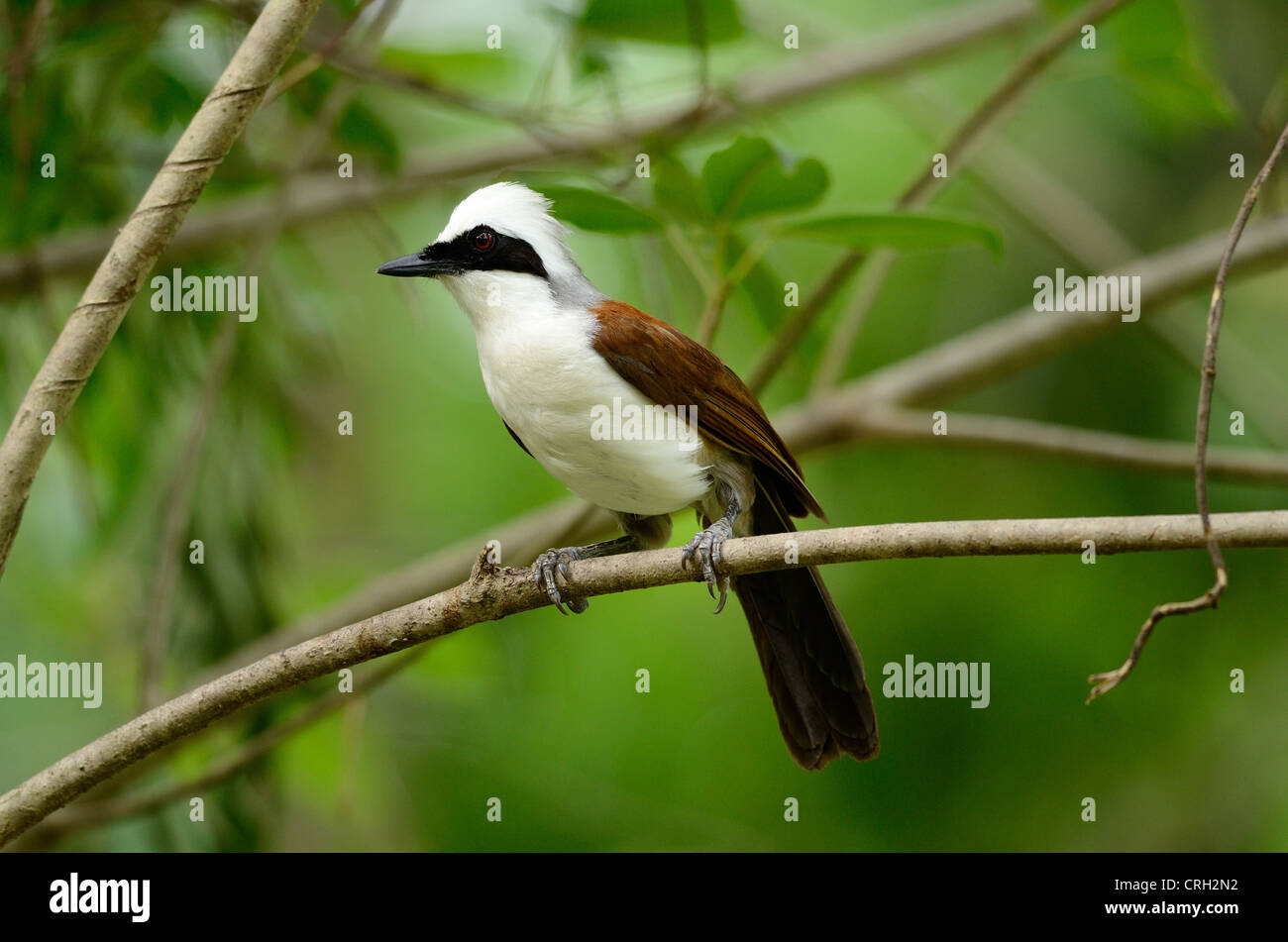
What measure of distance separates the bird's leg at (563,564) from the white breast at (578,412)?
0.45 ft

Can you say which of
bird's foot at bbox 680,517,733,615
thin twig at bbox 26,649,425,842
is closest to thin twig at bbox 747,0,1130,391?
bird's foot at bbox 680,517,733,615

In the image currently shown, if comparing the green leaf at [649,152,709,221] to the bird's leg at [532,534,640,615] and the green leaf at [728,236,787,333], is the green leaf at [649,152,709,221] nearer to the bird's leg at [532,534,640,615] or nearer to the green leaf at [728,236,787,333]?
the green leaf at [728,236,787,333]

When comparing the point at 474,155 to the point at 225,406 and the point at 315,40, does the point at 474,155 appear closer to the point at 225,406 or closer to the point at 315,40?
the point at 315,40

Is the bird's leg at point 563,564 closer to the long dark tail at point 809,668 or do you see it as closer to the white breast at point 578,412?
the white breast at point 578,412

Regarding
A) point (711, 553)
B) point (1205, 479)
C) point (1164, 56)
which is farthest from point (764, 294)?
point (1205, 479)

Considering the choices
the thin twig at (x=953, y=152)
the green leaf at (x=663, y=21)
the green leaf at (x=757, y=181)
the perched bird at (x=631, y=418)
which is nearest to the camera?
the green leaf at (x=757, y=181)

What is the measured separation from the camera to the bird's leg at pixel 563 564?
2.19 metres

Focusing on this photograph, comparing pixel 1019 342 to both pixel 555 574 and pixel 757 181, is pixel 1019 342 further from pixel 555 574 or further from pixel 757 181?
pixel 555 574

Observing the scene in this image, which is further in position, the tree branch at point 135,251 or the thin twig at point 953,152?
the thin twig at point 953,152

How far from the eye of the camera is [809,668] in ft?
9.16

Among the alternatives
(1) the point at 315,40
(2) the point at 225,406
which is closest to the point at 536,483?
(2) the point at 225,406

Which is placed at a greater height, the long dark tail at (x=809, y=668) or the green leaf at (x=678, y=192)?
the green leaf at (x=678, y=192)

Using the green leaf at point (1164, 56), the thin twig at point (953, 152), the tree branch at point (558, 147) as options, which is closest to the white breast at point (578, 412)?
the thin twig at point (953, 152)

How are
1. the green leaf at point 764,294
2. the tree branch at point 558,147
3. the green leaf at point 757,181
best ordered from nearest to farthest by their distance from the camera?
the green leaf at point 757,181
the green leaf at point 764,294
the tree branch at point 558,147
